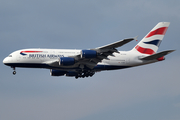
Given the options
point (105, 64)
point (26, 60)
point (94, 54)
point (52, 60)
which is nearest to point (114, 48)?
point (94, 54)

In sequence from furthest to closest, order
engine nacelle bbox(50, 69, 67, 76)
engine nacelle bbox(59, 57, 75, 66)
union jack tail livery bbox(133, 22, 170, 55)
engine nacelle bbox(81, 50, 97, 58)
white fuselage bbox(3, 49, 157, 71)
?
union jack tail livery bbox(133, 22, 170, 55)
engine nacelle bbox(50, 69, 67, 76)
white fuselage bbox(3, 49, 157, 71)
engine nacelle bbox(59, 57, 75, 66)
engine nacelle bbox(81, 50, 97, 58)

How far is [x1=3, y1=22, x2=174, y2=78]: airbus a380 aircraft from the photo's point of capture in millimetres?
46325

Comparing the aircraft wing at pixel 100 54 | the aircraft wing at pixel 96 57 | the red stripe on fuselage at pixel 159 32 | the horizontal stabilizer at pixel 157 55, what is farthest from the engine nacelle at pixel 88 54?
the red stripe on fuselage at pixel 159 32

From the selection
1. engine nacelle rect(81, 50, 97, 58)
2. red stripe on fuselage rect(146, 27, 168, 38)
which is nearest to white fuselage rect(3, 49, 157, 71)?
engine nacelle rect(81, 50, 97, 58)

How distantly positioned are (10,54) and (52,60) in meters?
6.60

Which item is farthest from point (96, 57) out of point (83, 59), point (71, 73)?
point (71, 73)

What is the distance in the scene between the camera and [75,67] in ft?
163

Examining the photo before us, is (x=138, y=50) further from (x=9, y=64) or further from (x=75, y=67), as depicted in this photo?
(x=9, y=64)

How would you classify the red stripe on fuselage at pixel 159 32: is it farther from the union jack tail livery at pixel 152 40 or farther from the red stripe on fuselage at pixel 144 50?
the red stripe on fuselage at pixel 144 50

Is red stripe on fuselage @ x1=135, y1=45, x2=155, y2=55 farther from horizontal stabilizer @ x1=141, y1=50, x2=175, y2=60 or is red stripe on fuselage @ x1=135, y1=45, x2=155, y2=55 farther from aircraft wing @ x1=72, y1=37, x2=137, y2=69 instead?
aircraft wing @ x1=72, y1=37, x2=137, y2=69

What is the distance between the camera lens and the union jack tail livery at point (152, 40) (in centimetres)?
5422

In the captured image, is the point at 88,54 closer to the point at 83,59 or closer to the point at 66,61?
the point at 83,59

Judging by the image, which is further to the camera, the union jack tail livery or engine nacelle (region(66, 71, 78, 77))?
the union jack tail livery

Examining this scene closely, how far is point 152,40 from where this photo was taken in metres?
55.4
